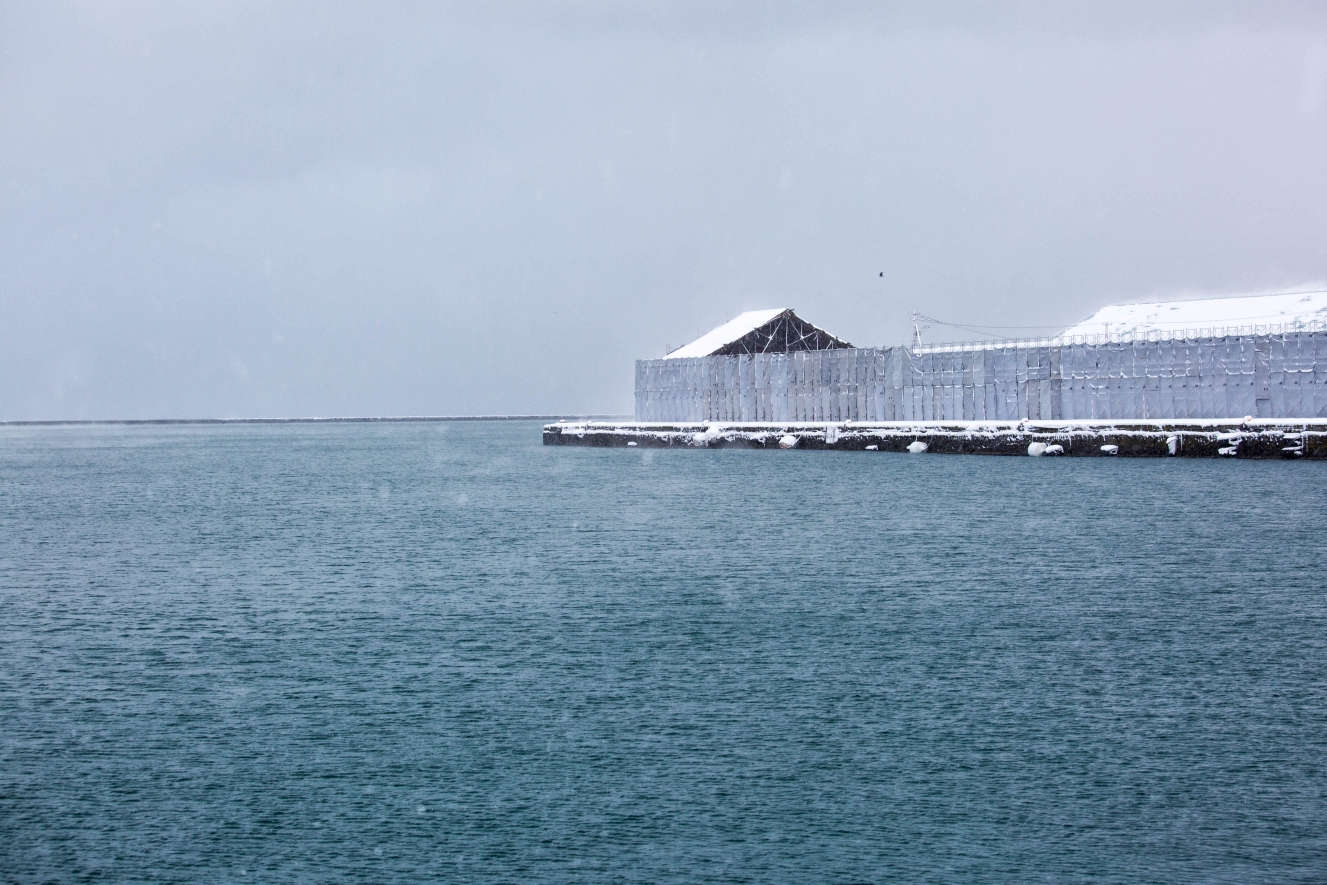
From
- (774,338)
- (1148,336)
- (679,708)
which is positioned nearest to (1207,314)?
(1148,336)

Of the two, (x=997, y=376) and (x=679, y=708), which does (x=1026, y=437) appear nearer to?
(x=997, y=376)

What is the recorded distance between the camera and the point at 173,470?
285 ft

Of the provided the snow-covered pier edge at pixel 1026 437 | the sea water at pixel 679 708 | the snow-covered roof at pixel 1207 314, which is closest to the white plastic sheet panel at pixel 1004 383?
the snow-covered pier edge at pixel 1026 437

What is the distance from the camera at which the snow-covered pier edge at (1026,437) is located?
61.2 m

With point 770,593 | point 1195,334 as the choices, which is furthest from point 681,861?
point 1195,334

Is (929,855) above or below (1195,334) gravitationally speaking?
below

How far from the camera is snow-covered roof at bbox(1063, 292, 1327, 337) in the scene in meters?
77.1

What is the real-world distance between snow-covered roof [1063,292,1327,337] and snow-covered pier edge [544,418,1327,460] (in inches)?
469

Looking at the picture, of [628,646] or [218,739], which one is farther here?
[628,646]

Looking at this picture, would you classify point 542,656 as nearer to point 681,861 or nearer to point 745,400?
point 681,861

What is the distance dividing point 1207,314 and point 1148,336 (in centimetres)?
668

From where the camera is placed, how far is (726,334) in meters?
108

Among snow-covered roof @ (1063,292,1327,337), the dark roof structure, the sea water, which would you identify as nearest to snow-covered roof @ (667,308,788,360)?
the dark roof structure

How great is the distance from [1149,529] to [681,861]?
2721 centimetres
